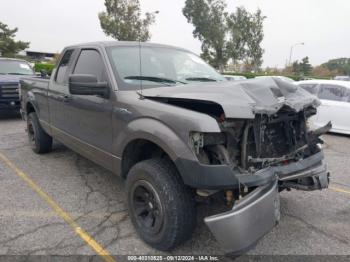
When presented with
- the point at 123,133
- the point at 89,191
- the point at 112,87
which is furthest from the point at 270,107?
the point at 89,191

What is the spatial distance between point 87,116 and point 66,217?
116 cm

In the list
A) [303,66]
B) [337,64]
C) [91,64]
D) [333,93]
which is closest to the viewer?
[91,64]

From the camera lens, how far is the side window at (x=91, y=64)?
367cm

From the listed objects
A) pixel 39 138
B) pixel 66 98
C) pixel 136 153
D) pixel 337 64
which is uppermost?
pixel 337 64

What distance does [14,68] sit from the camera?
34.2ft

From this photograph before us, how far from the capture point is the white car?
27.4ft

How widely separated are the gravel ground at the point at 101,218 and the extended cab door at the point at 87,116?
550 mm

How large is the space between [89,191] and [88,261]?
5.03 feet

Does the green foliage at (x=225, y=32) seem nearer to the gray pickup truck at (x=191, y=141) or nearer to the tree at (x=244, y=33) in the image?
the tree at (x=244, y=33)

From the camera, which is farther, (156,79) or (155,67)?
(155,67)

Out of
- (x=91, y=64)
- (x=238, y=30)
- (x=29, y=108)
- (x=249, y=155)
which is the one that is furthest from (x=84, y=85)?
(x=238, y=30)

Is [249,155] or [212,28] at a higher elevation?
[212,28]

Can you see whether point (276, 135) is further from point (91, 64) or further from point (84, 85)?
point (91, 64)

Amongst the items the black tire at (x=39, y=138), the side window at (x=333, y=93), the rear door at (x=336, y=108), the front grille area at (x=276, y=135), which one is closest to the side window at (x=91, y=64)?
the front grille area at (x=276, y=135)
